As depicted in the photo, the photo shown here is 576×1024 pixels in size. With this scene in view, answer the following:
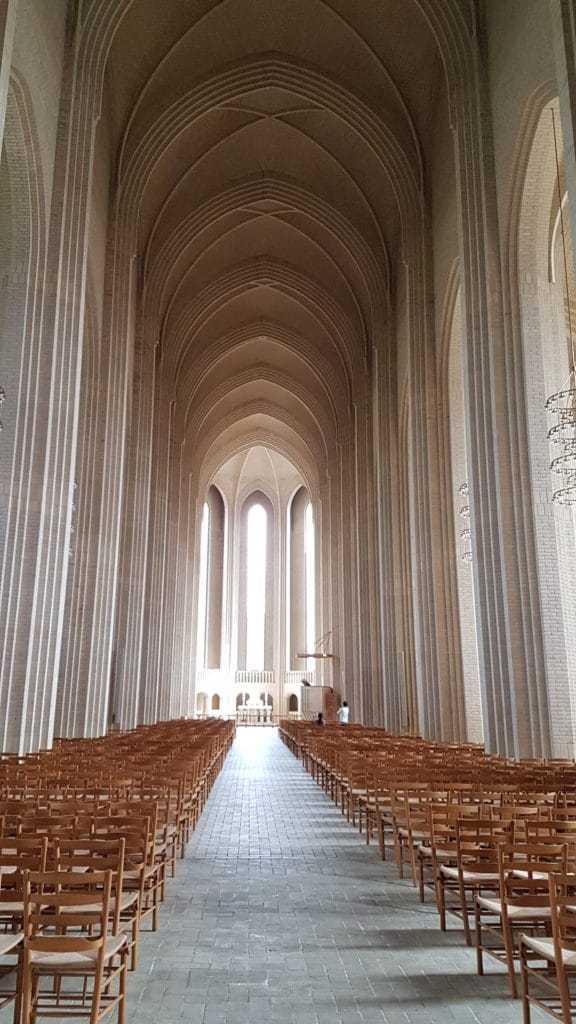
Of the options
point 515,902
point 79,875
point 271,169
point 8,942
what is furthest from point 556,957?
point 271,169

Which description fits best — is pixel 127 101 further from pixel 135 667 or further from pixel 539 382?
pixel 135 667

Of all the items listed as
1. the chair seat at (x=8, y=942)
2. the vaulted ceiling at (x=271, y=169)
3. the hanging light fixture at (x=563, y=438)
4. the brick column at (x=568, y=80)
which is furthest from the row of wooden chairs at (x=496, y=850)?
the vaulted ceiling at (x=271, y=169)

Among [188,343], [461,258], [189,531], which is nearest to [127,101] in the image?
[461,258]

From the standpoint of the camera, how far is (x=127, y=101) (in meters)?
22.4

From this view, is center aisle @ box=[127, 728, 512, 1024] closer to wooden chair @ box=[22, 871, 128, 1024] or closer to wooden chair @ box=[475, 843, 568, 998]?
wooden chair @ box=[475, 843, 568, 998]

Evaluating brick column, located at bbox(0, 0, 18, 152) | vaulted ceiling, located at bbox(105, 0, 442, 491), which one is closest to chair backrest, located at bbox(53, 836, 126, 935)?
brick column, located at bbox(0, 0, 18, 152)

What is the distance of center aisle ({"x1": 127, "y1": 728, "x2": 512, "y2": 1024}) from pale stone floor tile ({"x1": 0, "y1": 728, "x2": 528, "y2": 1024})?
0.01 meters

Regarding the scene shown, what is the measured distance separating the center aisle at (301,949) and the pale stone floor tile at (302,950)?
0.04 ft

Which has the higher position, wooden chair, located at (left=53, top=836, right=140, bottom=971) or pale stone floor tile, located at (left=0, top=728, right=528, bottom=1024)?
wooden chair, located at (left=53, top=836, right=140, bottom=971)

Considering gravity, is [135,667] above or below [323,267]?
below

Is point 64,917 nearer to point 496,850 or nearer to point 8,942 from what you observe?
point 8,942

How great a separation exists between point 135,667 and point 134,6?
62.7ft

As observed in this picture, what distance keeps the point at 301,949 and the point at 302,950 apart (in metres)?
0.03

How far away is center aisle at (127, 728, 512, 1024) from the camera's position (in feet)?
14.2
